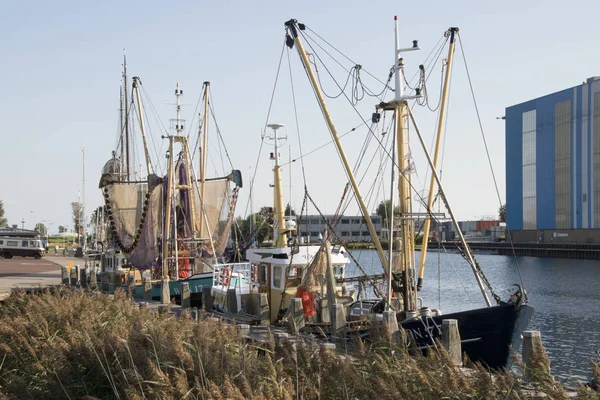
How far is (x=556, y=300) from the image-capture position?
1753 inches

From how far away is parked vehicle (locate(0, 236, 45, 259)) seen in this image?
7494cm

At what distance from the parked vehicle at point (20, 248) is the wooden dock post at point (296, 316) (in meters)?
62.0

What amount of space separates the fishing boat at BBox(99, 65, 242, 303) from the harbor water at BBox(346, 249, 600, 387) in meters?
7.69

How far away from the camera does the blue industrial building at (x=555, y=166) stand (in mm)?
86812

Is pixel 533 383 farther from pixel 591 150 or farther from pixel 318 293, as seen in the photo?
pixel 591 150

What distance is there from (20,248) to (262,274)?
5937 cm

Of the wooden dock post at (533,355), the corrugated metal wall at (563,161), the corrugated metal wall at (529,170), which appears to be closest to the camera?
the wooden dock post at (533,355)

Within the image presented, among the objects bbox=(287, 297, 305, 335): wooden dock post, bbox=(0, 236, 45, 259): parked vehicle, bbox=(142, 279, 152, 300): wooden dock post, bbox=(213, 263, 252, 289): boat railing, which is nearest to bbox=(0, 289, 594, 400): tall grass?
bbox=(287, 297, 305, 335): wooden dock post

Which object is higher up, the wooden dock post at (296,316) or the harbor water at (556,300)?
the wooden dock post at (296,316)

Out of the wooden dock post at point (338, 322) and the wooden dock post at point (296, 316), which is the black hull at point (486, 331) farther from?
the wooden dock post at point (296, 316)

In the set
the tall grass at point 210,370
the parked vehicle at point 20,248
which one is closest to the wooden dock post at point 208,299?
the tall grass at point 210,370

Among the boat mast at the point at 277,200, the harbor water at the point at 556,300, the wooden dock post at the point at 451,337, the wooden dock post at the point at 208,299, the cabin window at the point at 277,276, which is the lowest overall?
the harbor water at the point at 556,300

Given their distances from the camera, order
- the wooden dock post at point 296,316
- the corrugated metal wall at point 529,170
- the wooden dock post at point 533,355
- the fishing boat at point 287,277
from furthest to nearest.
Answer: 1. the corrugated metal wall at point 529,170
2. the fishing boat at point 287,277
3. the wooden dock post at point 296,316
4. the wooden dock post at point 533,355

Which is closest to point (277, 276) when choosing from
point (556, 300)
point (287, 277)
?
point (287, 277)
